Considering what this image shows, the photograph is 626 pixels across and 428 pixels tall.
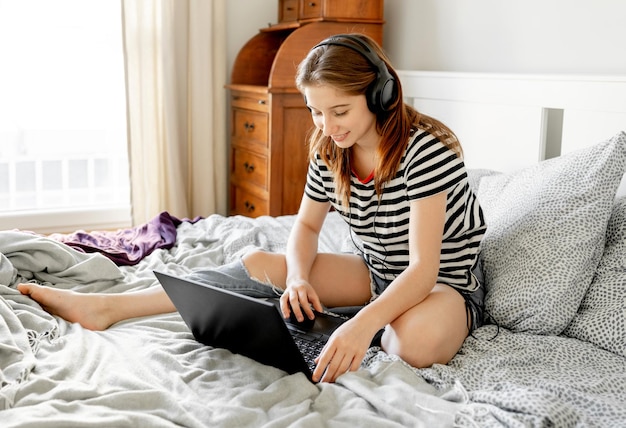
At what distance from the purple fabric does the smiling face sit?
2.55 feet

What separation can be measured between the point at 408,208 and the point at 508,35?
1.27m

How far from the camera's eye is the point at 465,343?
54.4 inches

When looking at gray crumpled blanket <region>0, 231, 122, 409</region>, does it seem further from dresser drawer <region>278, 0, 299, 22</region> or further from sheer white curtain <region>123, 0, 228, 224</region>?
dresser drawer <region>278, 0, 299, 22</region>

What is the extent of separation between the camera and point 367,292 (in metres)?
1.59

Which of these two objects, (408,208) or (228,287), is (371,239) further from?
(228,287)

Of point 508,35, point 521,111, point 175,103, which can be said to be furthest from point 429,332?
point 175,103

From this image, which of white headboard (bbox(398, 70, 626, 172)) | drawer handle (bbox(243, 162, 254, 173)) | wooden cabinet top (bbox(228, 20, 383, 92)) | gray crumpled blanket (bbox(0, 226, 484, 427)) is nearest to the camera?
gray crumpled blanket (bbox(0, 226, 484, 427))

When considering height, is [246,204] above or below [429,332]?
below

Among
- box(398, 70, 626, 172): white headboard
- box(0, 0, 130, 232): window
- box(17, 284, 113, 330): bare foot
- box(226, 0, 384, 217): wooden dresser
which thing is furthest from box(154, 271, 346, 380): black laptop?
box(0, 0, 130, 232): window

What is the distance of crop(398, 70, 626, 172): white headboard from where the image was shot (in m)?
1.93

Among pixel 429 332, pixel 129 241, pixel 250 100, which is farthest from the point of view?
pixel 250 100

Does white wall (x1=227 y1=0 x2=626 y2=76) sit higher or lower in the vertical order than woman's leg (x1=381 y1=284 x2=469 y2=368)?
higher

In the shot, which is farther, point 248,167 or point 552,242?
point 248,167

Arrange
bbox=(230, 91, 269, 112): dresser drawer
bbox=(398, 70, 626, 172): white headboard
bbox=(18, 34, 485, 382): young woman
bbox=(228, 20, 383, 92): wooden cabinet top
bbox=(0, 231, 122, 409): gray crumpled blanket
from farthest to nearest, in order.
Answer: bbox=(230, 91, 269, 112): dresser drawer < bbox=(228, 20, 383, 92): wooden cabinet top < bbox=(398, 70, 626, 172): white headboard < bbox=(0, 231, 122, 409): gray crumpled blanket < bbox=(18, 34, 485, 382): young woman
